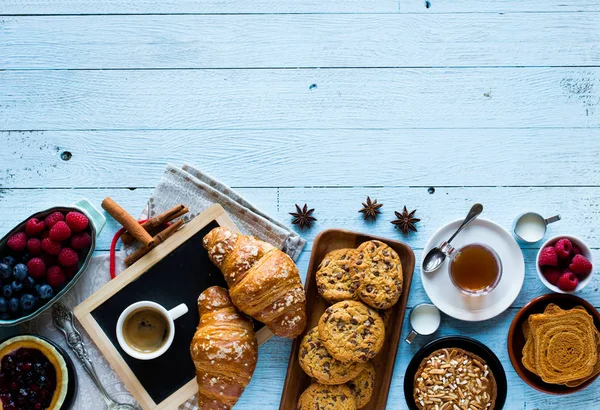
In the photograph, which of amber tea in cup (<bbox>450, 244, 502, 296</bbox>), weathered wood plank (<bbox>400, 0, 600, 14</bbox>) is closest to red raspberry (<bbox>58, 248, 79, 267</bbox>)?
amber tea in cup (<bbox>450, 244, 502, 296</bbox>)

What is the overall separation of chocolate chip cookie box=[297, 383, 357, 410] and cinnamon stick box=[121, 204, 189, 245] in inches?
32.8

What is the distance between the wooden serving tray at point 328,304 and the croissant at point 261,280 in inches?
5.1

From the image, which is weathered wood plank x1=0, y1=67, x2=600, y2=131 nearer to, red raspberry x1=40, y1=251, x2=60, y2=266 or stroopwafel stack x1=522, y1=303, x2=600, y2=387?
red raspberry x1=40, y1=251, x2=60, y2=266

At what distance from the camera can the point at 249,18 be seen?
244 centimetres

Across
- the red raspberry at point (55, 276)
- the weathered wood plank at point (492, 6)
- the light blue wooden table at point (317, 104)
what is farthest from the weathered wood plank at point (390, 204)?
the weathered wood plank at point (492, 6)

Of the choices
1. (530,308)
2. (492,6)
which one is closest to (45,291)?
(530,308)

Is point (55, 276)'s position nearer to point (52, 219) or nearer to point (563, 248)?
point (52, 219)

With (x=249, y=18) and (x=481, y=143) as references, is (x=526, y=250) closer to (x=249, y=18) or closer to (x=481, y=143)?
(x=481, y=143)

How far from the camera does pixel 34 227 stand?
2.19 m

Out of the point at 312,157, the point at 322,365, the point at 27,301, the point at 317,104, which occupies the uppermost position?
the point at 317,104

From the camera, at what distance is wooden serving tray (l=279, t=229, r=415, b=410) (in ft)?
7.57

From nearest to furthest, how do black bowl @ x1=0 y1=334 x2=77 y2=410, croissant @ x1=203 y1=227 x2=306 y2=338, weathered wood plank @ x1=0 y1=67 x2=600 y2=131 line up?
1. croissant @ x1=203 y1=227 x2=306 y2=338
2. black bowl @ x1=0 y1=334 x2=77 y2=410
3. weathered wood plank @ x1=0 y1=67 x2=600 y2=131

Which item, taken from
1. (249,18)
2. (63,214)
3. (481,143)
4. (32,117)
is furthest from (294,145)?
(32,117)

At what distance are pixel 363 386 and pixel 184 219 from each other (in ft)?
3.08
